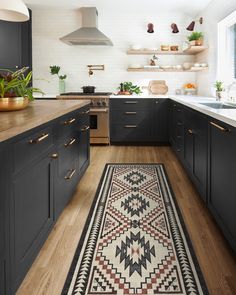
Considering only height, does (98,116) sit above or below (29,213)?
above

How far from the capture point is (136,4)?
5.86 m

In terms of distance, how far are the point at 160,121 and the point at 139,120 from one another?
0.35 m

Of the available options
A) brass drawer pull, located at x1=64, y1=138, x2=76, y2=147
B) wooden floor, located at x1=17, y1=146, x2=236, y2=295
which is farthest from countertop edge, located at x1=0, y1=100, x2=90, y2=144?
wooden floor, located at x1=17, y1=146, x2=236, y2=295

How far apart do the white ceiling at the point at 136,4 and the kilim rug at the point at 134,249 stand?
11.6 ft

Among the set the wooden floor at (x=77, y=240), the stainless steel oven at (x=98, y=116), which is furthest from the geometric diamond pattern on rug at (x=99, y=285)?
the stainless steel oven at (x=98, y=116)

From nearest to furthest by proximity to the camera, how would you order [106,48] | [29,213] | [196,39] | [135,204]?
[29,213] < [135,204] < [196,39] < [106,48]

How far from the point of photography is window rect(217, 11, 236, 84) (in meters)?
4.73

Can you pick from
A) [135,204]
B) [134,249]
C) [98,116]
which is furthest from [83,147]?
[98,116]

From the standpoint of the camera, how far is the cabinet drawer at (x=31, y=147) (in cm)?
152

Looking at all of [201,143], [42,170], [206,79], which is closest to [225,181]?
[201,143]

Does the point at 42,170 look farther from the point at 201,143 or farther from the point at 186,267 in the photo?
the point at 201,143

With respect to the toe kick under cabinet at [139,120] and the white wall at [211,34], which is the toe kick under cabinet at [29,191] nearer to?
the white wall at [211,34]

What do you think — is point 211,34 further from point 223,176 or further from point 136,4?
point 223,176

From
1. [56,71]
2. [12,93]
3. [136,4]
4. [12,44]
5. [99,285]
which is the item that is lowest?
[99,285]
